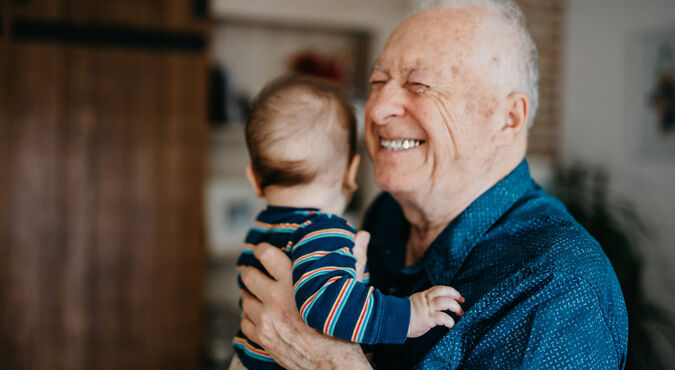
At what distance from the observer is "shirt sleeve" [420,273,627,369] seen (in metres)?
0.77

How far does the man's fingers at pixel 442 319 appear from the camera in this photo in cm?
87

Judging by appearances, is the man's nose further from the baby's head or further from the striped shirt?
the striped shirt

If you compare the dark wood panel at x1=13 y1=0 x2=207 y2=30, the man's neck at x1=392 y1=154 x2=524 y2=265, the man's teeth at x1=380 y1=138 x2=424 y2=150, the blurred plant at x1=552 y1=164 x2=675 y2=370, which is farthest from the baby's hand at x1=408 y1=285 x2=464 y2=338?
the dark wood panel at x1=13 y1=0 x2=207 y2=30

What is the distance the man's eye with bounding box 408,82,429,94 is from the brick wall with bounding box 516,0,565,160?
103 inches

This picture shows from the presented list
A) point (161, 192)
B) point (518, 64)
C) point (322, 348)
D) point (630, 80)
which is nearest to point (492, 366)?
point (322, 348)

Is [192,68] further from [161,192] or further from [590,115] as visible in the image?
[590,115]

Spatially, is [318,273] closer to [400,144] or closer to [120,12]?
[400,144]

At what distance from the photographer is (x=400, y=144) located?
1146mm

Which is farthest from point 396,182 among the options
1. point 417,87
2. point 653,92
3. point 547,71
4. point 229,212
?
point 547,71

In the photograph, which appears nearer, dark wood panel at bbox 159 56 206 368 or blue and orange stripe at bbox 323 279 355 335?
blue and orange stripe at bbox 323 279 355 335

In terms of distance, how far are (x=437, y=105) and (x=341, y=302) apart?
0.51 m

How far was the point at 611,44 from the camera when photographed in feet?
10.1

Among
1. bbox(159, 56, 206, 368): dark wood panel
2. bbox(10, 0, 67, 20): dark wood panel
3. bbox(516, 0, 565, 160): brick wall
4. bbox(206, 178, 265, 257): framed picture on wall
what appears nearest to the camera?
bbox(10, 0, 67, 20): dark wood panel

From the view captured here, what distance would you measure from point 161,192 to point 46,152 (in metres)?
0.63
